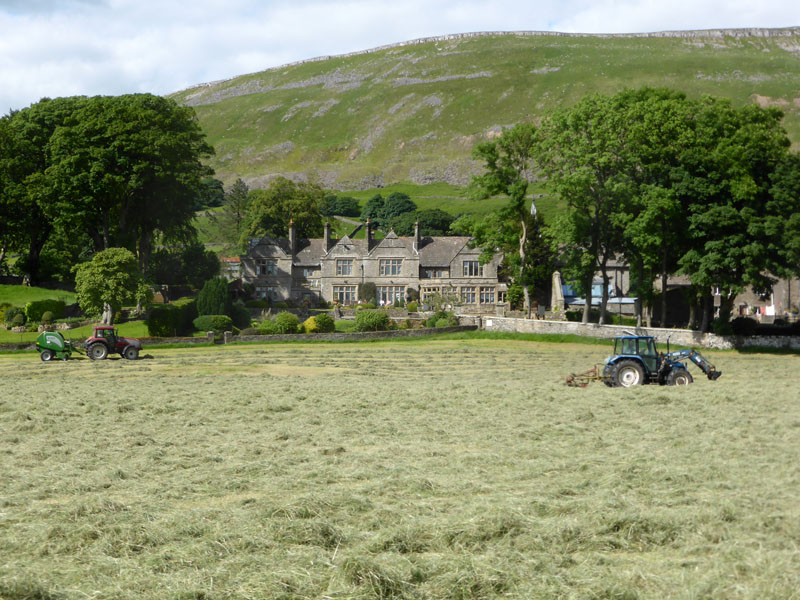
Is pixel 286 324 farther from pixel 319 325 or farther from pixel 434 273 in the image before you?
pixel 434 273

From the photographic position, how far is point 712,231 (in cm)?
4878

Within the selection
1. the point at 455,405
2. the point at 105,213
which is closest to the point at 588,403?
the point at 455,405

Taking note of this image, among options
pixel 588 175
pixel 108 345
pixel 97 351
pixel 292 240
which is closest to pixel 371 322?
pixel 588 175

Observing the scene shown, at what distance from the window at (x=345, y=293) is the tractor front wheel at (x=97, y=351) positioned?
151 feet

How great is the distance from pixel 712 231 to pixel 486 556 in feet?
143

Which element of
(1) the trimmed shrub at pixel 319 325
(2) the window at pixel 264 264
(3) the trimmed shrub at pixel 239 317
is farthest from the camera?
(2) the window at pixel 264 264

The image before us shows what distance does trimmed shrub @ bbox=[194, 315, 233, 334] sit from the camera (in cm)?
6000

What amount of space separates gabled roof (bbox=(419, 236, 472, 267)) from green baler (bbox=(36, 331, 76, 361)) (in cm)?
4971

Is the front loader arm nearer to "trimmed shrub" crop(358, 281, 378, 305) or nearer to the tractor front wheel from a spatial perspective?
the tractor front wheel

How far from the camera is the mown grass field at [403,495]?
30.6ft

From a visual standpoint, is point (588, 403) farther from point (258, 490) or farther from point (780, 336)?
point (780, 336)

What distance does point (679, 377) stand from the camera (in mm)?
30297

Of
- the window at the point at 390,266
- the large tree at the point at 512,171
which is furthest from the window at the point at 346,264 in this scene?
the large tree at the point at 512,171

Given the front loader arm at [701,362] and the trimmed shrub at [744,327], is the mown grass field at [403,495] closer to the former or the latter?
the front loader arm at [701,362]
